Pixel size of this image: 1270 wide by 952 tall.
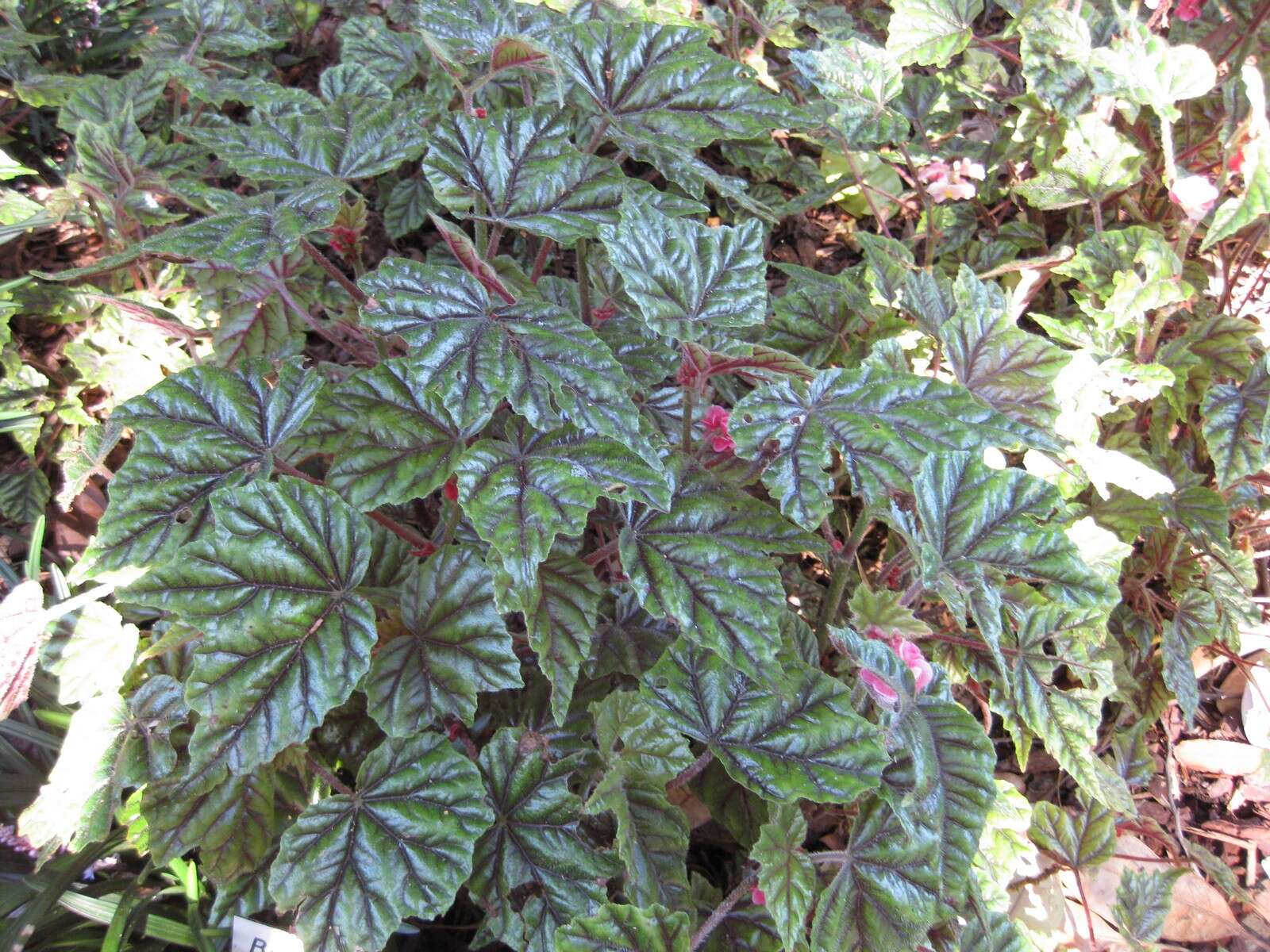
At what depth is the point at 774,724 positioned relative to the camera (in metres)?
1.27

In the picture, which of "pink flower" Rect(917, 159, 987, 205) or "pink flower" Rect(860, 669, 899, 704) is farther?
"pink flower" Rect(917, 159, 987, 205)

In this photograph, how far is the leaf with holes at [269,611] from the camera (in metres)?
1.09

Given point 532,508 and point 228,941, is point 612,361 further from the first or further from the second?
point 228,941

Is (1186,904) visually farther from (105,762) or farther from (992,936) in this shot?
(105,762)

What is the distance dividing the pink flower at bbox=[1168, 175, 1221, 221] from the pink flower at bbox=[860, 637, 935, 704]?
1125 millimetres

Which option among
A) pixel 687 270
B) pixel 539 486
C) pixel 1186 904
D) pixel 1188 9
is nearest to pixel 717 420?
pixel 687 270

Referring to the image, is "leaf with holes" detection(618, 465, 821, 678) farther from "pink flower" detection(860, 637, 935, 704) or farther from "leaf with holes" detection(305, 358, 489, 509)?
"leaf with holes" detection(305, 358, 489, 509)

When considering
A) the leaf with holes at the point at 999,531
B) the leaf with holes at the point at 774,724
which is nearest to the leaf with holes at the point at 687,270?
the leaf with holes at the point at 999,531

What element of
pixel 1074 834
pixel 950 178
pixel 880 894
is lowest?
pixel 1074 834

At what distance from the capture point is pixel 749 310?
1263 mm

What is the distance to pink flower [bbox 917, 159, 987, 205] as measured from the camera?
6.93ft

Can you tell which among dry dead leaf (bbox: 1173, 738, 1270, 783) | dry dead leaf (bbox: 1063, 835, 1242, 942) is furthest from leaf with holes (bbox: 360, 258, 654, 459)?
dry dead leaf (bbox: 1173, 738, 1270, 783)

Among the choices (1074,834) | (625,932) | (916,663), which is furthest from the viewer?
(1074,834)

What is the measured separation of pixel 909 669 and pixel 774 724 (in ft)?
0.70
